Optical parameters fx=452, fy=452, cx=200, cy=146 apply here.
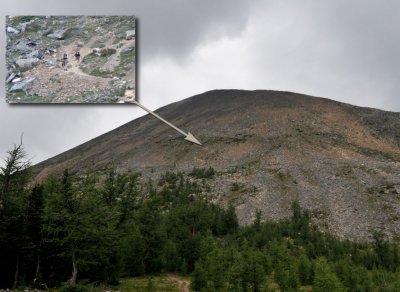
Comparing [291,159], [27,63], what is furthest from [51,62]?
[291,159]

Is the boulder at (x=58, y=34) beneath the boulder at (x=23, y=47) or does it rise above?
above

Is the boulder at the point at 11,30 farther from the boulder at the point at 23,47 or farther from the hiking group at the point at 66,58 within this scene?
the hiking group at the point at 66,58

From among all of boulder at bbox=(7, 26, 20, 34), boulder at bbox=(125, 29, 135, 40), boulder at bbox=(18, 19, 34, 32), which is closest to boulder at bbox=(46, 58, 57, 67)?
boulder at bbox=(18, 19, 34, 32)

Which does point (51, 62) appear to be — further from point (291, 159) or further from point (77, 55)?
point (291, 159)

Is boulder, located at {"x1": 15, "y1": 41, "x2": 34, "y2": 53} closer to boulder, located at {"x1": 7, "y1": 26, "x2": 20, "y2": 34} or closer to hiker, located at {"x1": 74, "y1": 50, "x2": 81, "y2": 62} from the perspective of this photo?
boulder, located at {"x1": 7, "y1": 26, "x2": 20, "y2": 34}

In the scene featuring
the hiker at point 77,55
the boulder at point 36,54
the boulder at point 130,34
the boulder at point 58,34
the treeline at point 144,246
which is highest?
the boulder at point 58,34

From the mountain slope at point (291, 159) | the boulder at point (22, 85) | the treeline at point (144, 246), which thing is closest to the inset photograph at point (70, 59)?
the boulder at point (22, 85)
